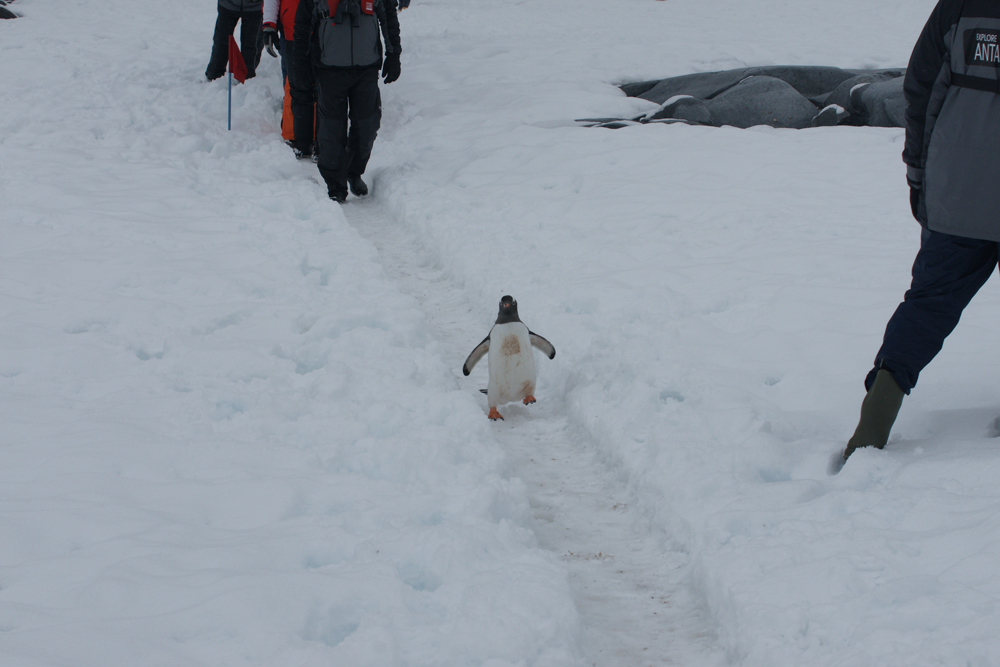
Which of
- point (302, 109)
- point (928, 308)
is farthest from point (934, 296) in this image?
point (302, 109)

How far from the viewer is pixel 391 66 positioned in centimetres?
714

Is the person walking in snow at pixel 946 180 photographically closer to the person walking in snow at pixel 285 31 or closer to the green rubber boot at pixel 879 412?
the green rubber boot at pixel 879 412

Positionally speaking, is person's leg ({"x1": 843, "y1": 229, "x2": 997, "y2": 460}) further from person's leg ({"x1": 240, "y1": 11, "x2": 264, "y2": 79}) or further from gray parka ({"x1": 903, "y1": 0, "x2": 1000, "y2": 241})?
person's leg ({"x1": 240, "y1": 11, "x2": 264, "y2": 79})

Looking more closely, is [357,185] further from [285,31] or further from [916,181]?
[916,181]

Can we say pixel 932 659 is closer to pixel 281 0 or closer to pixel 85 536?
pixel 85 536

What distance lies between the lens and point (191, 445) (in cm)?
307

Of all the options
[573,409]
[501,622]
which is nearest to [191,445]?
[501,622]

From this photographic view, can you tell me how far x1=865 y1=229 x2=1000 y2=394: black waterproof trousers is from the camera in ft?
8.62

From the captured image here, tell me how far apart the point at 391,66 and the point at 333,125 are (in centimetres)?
80

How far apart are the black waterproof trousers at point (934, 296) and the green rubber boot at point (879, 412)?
0.03 metres

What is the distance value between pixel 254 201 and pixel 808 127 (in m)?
6.82

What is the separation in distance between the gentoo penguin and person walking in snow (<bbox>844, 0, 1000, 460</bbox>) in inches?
67.7

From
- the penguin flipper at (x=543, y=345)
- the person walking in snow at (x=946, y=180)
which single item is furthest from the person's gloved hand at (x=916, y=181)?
the penguin flipper at (x=543, y=345)

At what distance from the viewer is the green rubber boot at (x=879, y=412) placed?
108 inches
